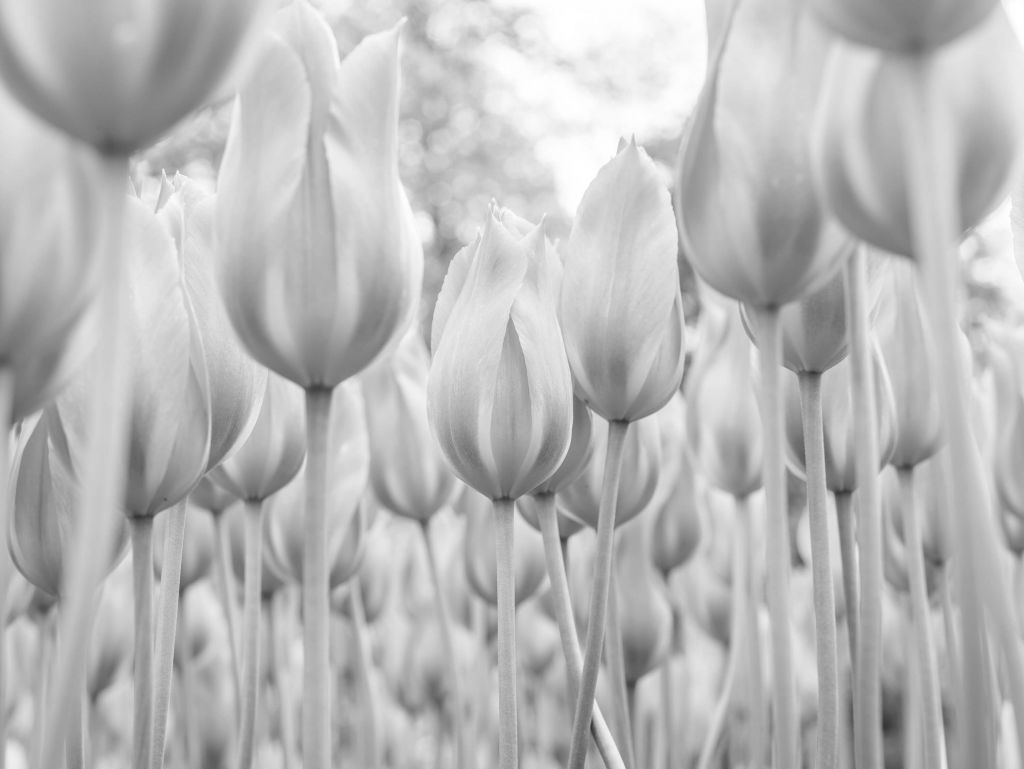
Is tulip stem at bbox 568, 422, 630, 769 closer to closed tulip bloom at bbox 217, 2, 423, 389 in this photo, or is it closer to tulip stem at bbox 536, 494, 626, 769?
tulip stem at bbox 536, 494, 626, 769

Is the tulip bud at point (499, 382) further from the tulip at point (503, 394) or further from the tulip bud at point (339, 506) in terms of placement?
the tulip bud at point (339, 506)

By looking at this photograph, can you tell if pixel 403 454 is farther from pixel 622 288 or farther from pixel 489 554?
pixel 622 288

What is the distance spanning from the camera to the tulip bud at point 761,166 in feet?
1.18

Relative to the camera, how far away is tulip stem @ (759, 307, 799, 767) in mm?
373

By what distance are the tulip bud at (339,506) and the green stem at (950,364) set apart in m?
0.39

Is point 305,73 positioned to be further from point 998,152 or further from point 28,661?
point 28,661

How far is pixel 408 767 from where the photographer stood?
44.4 inches

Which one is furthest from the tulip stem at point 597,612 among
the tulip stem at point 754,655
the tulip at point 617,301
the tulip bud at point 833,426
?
the tulip stem at point 754,655

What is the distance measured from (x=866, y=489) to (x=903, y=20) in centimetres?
16

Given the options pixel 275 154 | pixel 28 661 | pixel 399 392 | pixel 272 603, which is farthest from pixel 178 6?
pixel 28 661

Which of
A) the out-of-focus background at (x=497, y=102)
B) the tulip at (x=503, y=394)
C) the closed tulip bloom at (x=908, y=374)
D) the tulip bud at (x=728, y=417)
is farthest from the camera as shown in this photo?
the out-of-focus background at (x=497, y=102)

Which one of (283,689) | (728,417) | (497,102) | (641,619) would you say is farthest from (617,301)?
(497,102)

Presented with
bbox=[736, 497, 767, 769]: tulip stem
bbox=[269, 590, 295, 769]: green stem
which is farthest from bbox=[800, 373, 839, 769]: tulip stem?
bbox=[269, 590, 295, 769]: green stem

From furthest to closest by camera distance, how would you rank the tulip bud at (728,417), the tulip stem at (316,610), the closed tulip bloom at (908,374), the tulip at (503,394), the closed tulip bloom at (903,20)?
the tulip bud at (728,417), the closed tulip bloom at (908,374), the tulip at (503,394), the tulip stem at (316,610), the closed tulip bloom at (903,20)
